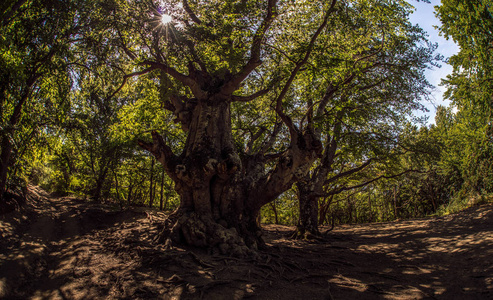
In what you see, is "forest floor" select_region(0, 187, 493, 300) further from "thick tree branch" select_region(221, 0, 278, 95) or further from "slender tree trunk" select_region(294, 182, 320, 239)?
"thick tree branch" select_region(221, 0, 278, 95)

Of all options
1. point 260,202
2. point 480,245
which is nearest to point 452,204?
point 480,245

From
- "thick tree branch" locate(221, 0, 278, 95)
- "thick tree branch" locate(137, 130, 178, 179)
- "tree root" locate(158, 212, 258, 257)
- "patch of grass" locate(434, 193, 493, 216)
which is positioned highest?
"thick tree branch" locate(221, 0, 278, 95)

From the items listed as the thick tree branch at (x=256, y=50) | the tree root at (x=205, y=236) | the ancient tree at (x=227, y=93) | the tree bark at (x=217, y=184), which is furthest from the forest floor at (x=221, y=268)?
the thick tree branch at (x=256, y=50)

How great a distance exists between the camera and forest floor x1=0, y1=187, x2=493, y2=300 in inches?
161

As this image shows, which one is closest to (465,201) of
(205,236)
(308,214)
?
(308,214)

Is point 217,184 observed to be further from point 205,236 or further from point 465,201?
point 465,201

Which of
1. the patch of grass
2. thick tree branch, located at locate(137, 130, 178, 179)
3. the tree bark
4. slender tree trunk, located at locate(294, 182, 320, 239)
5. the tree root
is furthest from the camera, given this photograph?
the patch of grass

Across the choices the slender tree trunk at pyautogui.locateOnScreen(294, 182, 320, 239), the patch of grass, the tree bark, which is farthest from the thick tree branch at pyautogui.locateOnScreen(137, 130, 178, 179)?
the patch of grass

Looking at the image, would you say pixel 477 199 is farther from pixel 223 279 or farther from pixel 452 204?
pixel 223 279

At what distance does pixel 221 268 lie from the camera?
16.2 ft

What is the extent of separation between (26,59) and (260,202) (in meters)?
6.76

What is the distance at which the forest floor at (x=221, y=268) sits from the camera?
4.08 meters

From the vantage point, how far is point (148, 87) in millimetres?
9750

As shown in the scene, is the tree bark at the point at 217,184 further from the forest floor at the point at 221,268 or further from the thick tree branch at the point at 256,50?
the thick tree branch at the point at 256,50
